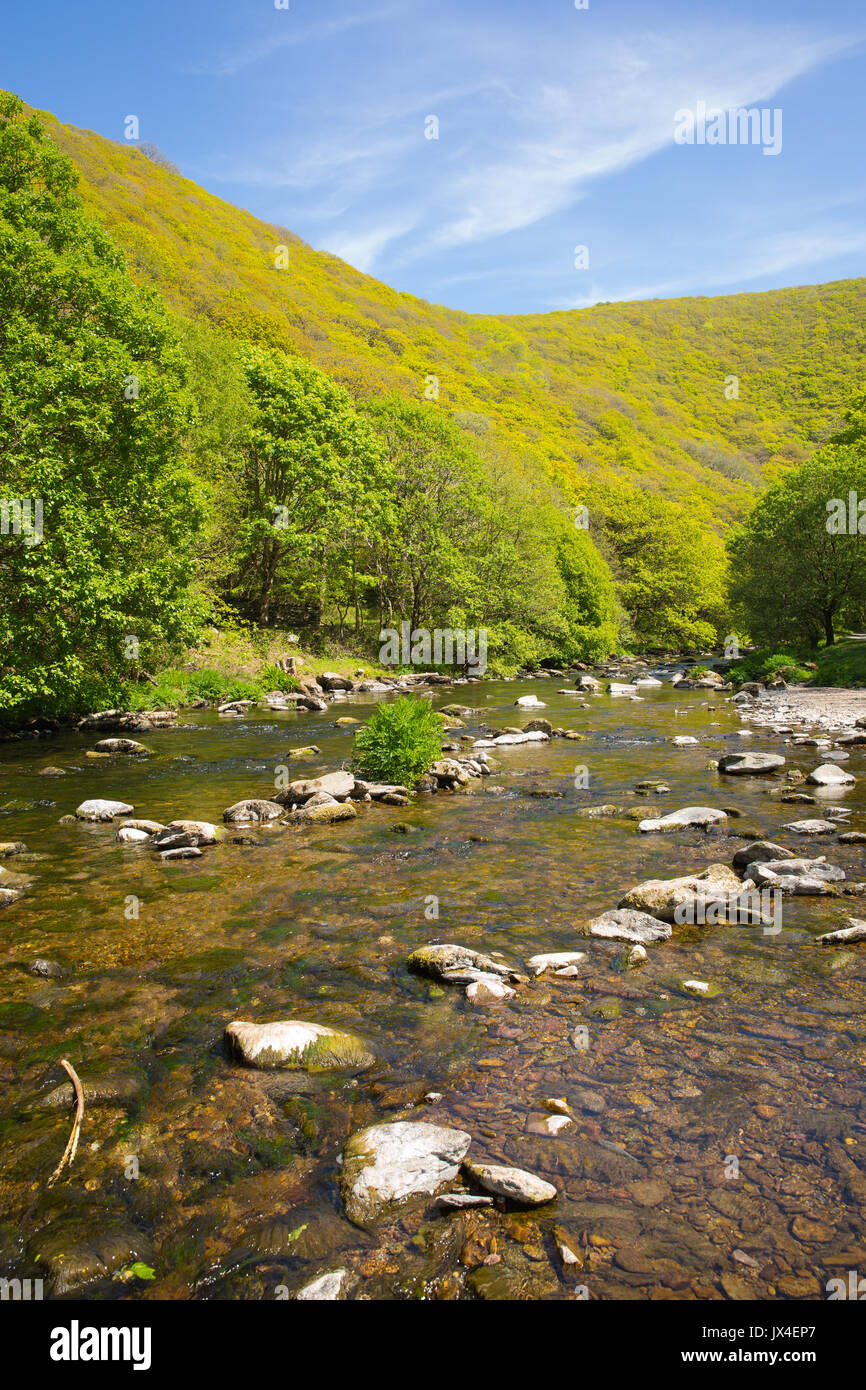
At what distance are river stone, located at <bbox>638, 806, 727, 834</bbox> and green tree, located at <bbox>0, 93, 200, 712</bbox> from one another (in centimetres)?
1446

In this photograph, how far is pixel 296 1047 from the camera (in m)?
4.95

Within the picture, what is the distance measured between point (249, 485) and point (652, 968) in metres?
38.1

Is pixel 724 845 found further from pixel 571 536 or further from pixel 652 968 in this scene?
pixel 571 536

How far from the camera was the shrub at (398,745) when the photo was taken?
47.5 feet

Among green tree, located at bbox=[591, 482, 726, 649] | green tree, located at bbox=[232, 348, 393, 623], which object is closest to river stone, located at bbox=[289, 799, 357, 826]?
green tree, located at bbox=[232, 348, 393, 623]

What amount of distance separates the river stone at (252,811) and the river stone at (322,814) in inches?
12.7

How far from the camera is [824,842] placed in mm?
9805

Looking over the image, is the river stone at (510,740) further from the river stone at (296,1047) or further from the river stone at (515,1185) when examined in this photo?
the river stone at (515,1185)

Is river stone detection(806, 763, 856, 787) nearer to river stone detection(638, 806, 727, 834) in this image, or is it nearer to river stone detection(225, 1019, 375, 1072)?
river stone detection(638, 806, 727, 834)

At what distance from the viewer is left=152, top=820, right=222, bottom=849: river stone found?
10188 millimetres

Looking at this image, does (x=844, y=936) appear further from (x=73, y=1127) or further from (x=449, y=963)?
(x=73, y=1127)

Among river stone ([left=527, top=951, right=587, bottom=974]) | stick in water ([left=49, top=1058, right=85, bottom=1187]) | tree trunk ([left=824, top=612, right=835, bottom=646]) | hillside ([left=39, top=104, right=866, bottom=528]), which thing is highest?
hillside ([left=39, top=104, right=866, bottom=528])

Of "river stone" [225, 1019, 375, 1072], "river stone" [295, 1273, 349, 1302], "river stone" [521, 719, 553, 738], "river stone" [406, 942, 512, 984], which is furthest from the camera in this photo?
"river stone" [521, 719, 553, 738]

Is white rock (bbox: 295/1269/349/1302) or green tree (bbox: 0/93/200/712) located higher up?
green tree (bbox: 0/93/200/712)
